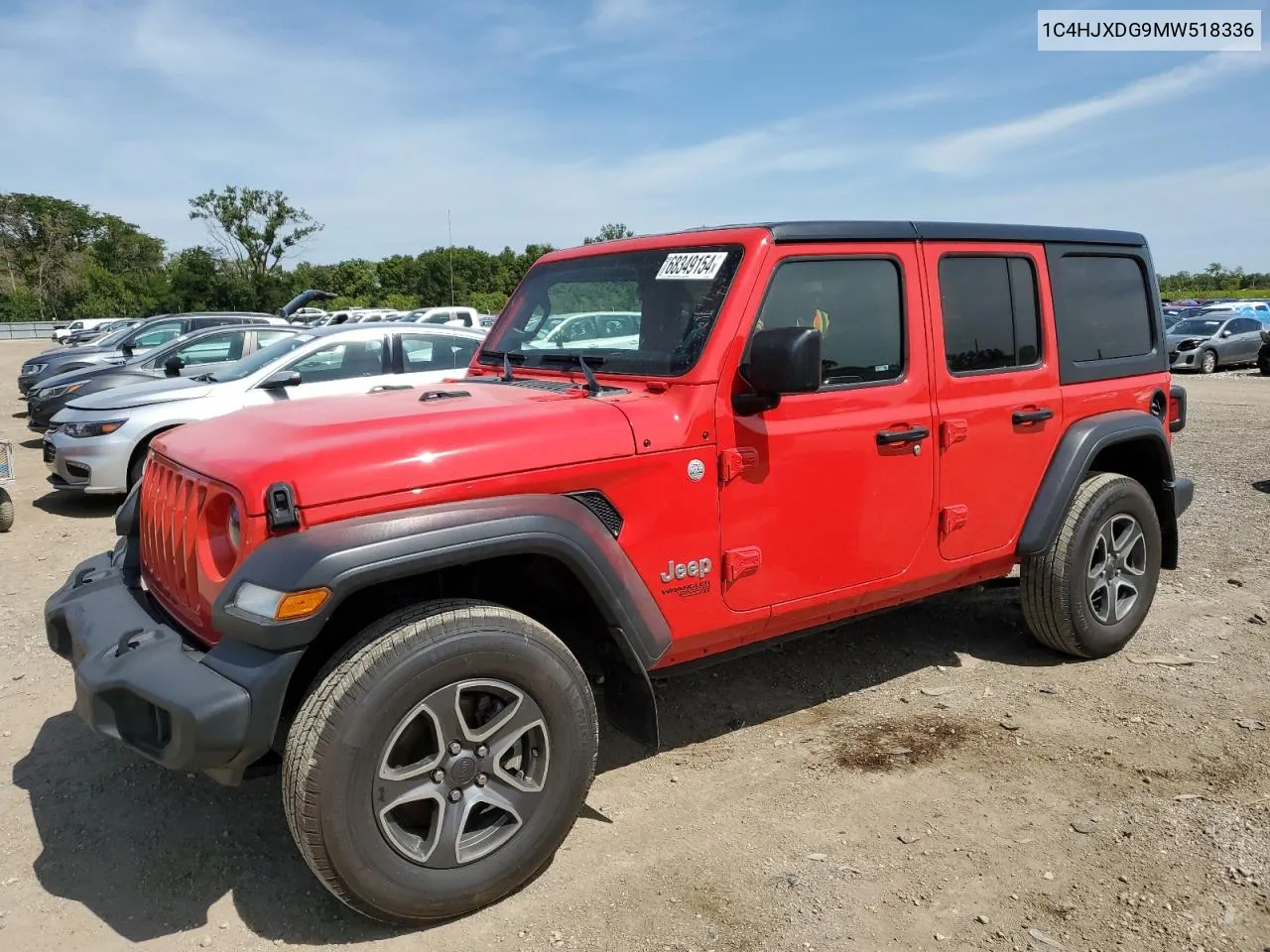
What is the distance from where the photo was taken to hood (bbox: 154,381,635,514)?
8.30 ft

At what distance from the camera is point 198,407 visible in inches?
314

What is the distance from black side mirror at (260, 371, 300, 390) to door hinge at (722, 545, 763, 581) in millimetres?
5788

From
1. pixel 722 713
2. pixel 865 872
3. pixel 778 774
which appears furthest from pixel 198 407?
pixel 865 872

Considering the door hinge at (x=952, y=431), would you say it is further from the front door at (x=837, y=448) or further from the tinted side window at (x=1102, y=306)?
the tinted side window at (x=1102, y=306)

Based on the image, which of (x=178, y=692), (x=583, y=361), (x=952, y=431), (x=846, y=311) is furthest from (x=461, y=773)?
(x=952, y=431)

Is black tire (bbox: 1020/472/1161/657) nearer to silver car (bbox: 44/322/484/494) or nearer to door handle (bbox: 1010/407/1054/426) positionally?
door handle (bbox: 1010/407/1054/426)

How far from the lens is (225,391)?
8.08 metres

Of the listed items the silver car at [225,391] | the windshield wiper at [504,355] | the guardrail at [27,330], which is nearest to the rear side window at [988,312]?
the windshield wiper at [504,355]

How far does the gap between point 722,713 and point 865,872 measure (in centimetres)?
123

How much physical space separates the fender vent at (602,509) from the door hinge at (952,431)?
150cm

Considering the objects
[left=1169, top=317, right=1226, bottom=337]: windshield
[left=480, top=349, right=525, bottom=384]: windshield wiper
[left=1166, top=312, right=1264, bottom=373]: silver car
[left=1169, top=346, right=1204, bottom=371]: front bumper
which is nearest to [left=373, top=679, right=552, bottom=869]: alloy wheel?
[left=480, top=349, right=525, bottom=384]: windshield wiper

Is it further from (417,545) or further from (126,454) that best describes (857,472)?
(126,454)

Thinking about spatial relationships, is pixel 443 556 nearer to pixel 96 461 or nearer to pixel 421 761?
pixel 421 761

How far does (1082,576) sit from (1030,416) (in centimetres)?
89
